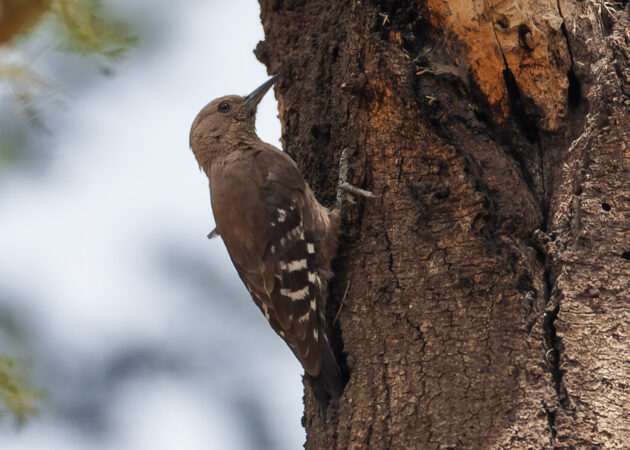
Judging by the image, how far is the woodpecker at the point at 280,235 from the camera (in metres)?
3.40

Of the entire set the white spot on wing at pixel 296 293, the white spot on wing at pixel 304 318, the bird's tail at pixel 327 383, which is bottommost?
the bird's tail at pixel 327 383

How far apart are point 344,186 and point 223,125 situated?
4.72 ft

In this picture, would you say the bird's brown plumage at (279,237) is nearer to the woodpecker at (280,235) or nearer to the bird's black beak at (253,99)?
the woodpecker at (280,235)

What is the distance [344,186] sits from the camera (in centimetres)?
330

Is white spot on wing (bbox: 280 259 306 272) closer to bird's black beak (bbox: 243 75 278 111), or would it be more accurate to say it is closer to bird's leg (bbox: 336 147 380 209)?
bird's leg (bbox: 336 147 380 209)

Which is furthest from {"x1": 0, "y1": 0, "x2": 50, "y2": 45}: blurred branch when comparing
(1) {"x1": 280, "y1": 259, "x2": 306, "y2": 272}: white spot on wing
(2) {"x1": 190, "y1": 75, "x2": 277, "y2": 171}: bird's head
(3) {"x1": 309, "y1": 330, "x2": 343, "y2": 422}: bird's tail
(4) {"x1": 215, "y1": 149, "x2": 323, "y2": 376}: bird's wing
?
(2) {"x1": 190, "y1": 75, "x2": 277, "y2": 171}: bird's head

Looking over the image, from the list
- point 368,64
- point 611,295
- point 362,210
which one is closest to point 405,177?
point 362,210

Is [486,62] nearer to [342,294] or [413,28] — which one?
[413,28]

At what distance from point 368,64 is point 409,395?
4.20 feet

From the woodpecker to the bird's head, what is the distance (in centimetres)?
3

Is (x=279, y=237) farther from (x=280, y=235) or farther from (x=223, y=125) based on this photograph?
(x=223, y=125)

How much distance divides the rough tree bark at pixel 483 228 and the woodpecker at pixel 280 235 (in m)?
0.15

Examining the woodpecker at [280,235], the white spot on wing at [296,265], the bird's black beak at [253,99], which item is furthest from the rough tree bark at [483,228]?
the bird's black beak at [253,99]

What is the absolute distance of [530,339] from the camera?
8.70 feet
